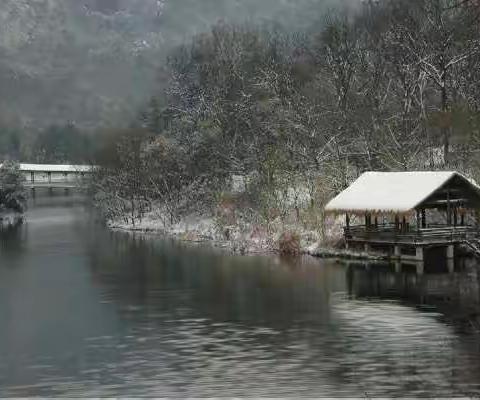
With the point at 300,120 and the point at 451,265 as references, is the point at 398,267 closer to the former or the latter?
the point at 451,265

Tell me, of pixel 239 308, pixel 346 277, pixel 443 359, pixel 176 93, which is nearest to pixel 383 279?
pixel 346 277

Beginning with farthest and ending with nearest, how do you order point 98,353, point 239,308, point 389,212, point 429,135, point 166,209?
1. point 166,209
2. point 429,135
3. point 389,212
4. point 239,308
5. point 98,353

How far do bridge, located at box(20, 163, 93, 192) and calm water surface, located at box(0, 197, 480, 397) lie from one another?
95446mm

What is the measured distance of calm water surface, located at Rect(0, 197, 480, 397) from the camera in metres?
24.9

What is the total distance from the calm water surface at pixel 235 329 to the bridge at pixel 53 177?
313 feet

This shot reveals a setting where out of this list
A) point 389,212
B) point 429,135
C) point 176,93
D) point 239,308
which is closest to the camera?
point 239,308

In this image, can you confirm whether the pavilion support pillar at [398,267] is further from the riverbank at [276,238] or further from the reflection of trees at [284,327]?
the riverbank at [276,238]

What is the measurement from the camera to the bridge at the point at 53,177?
150375mm

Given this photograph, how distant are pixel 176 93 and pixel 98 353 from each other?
71343mm

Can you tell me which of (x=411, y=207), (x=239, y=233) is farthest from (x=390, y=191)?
(x=239, y=233)

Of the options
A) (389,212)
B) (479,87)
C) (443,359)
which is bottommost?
(443,359)

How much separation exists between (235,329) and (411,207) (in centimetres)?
1991

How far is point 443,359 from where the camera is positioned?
88.1ft

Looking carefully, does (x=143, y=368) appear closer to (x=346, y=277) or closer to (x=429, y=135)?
(x=346, y=277)
